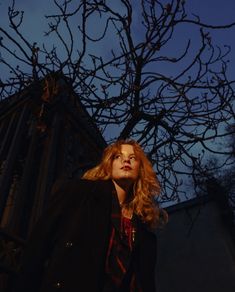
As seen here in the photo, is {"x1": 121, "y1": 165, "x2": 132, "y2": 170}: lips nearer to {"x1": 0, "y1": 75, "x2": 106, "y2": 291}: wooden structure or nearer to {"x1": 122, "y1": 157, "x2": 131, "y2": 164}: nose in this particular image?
{"x1": 122, "y1": 157, "x2": 131, "y2": 164}: nose

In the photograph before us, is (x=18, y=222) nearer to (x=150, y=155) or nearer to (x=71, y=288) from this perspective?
(x=71, y=288)

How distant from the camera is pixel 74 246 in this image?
197 centimetres

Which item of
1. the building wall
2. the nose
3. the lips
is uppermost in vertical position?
the building wall

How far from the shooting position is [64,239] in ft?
6.54

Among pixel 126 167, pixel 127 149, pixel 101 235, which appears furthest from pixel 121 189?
pixel 101 235

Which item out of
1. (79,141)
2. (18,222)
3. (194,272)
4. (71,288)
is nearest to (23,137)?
(79,141)

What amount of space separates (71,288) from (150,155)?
284 cm

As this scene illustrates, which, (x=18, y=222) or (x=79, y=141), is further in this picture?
(x=79, y=141)

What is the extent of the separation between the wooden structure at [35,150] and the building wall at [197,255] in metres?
5.46

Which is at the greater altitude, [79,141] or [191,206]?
[191,206]

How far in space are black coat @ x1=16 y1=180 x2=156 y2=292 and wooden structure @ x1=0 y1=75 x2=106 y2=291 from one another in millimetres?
379

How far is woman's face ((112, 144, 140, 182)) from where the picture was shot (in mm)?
2639

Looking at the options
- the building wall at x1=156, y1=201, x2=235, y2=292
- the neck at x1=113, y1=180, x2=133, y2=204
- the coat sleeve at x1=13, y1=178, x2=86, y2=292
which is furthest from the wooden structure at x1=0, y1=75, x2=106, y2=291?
the building wall at x1=156, y1=201, x2=235, y2=292

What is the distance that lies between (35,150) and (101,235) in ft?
4.27
